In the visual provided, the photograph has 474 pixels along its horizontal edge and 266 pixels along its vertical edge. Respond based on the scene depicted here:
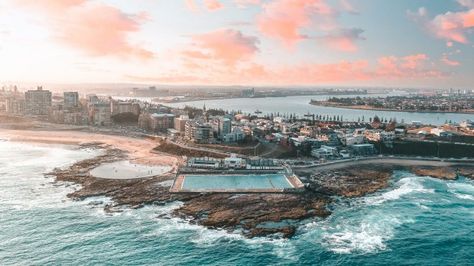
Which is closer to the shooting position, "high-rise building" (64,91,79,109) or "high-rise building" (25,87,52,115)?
"high-rise building" (25,87,52,115)

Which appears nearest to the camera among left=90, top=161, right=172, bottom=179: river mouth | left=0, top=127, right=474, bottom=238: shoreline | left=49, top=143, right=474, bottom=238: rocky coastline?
left=49, top=143, right=474, bottom=238: rocky coastline

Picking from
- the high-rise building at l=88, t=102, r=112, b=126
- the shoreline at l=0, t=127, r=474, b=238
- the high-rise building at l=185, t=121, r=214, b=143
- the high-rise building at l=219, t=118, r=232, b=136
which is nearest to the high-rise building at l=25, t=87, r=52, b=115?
the high-rise building at l=88, t=102, r=112, b=126

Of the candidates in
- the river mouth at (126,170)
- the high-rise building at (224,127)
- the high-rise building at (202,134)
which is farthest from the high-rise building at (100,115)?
the river mouth at (126,170)

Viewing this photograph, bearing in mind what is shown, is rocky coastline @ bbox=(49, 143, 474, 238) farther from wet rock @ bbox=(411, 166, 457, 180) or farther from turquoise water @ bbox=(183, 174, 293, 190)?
turquoise water @ bbox=(183, 174, 293, 190)

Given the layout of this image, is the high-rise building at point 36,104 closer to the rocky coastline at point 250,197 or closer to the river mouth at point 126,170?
the rocky coastline at point 250,197

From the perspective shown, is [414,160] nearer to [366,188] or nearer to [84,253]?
[366,188]

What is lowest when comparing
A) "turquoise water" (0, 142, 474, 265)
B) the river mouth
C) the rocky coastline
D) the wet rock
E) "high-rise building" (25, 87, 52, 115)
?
"turquoise water" (0, 142, 474, 265)
